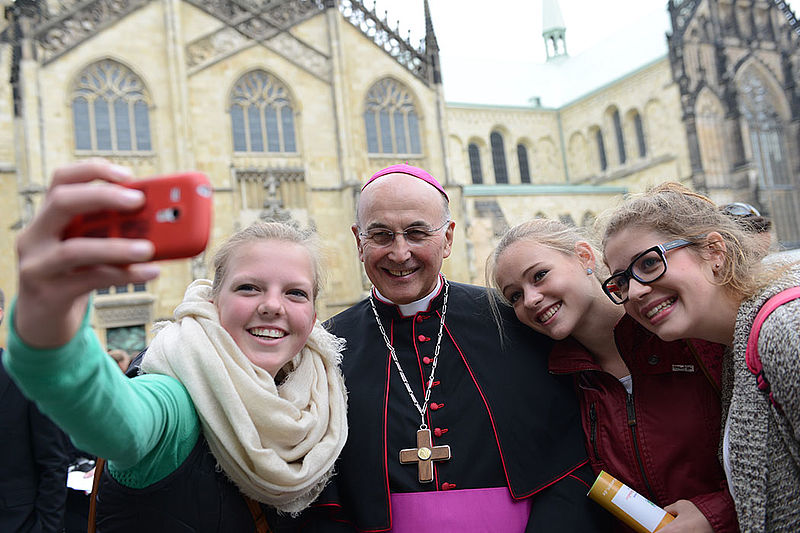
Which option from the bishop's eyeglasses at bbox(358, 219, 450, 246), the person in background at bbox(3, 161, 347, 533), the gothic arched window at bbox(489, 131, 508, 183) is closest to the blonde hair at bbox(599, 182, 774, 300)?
the bishop's eyeglasses at bbox(358, 219, 450, 246)

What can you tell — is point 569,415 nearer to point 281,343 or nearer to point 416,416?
point 416,416

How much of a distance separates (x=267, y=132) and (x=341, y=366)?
17.7m

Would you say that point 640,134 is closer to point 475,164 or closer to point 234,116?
point 475,164

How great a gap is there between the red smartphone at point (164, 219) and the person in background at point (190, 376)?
27 millimetres

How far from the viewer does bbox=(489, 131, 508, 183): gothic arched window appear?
3719 cm

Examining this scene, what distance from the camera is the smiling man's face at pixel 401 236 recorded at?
114 inches

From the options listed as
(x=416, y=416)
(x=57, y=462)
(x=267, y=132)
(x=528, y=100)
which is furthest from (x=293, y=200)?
(x=528, y=100)

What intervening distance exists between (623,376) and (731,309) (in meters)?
0.71

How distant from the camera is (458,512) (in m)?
2.55

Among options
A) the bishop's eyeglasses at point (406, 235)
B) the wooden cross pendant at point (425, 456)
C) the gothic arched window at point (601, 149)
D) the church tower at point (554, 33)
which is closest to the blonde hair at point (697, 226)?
the bishop's eyeglasses at point (406, 235)

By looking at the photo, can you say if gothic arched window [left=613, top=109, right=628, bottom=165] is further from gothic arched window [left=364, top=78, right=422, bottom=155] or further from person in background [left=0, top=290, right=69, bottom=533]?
person in background [left=0, top=290, right=69, bottom=533]

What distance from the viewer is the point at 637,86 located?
3397cm

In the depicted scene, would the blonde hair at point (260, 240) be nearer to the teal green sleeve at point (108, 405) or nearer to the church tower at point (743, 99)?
the teal green sleeve at point (108, 405)

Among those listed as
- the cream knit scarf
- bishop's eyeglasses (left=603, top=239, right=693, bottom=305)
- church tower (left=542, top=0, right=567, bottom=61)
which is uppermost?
church tower (left=542, top=0, right=567, bottom=61)
